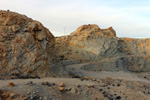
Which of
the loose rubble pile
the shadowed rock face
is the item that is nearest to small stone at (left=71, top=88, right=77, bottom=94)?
the loose rubble pile

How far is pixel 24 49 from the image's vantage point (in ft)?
34.0

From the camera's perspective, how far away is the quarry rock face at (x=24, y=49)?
980 cm

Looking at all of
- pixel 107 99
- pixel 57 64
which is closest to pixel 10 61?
pixel 57 64

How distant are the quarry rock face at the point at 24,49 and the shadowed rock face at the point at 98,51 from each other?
28.0 ft

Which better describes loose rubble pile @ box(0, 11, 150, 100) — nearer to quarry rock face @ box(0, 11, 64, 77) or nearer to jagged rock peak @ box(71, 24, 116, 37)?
quarry rock face @ box(0, 11, 64, 77)

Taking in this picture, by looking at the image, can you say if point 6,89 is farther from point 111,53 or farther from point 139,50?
point 139,50

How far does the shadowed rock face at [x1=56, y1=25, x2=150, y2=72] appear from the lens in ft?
68.2

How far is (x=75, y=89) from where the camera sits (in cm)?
766

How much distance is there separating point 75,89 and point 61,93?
2.34 feet

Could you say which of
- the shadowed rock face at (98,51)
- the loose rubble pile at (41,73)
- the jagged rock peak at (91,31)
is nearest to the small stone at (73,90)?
the loose rubble pile at (41,73)

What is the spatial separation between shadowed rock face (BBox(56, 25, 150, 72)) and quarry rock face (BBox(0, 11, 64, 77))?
852cm

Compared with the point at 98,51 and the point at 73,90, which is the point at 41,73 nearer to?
the point at 73,90

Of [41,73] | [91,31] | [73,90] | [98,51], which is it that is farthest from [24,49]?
[91,31]

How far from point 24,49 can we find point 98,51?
13202mm
